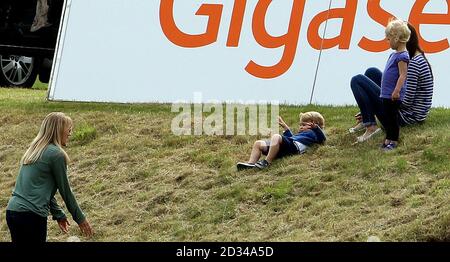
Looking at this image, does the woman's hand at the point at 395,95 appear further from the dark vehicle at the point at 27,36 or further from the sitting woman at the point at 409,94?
the dark vehicle at the point at 27,36

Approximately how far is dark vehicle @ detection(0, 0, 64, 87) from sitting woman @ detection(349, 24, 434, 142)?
33.3ft

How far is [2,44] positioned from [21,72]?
0.56m

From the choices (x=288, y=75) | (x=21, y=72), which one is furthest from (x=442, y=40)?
(x=21, y=72)

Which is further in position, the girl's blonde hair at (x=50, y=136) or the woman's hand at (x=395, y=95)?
the woman's hand at (x=395, y=95)

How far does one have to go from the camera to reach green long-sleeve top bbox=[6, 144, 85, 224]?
9.47 m

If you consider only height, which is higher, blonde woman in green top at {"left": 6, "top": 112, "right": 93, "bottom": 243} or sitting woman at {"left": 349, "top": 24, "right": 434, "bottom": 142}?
sitting woman at {"left": 349, "top": 24, "right": 434, "bottom": 142}

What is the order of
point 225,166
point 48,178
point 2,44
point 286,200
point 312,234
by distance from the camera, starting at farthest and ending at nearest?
point 2,44 → point 225,166 → point 286,200 → point 312,234 → point 48,178

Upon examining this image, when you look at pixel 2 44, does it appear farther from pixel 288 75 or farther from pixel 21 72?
pixel 288 75

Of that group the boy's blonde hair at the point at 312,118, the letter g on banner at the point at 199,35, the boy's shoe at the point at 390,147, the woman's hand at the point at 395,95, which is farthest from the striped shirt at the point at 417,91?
the letter g on banner at the point at 199,35

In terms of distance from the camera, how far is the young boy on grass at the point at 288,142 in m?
12.8

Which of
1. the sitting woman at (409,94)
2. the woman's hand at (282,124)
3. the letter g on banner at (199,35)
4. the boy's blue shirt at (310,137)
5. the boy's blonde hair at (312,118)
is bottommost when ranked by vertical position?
the boy's blue shirt at (310,137)

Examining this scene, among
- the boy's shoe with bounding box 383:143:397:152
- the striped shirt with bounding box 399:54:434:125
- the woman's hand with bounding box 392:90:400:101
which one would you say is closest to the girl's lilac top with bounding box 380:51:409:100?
the woman's hand with bounding box 392:90:400:101

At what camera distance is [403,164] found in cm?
1208

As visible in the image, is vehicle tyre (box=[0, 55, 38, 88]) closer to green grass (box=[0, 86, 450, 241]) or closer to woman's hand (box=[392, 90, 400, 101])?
green grass (box=[0, 86, 450, 241])
